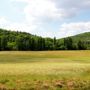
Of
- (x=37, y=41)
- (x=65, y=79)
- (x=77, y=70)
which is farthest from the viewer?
(x=37, y=41)

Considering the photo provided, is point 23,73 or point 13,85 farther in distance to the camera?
point 23,73

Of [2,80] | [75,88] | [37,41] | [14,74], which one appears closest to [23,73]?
[14,74]

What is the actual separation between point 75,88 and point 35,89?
4.20m

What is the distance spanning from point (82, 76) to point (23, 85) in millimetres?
9082

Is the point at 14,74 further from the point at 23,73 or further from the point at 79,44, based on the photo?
the point at 79,44

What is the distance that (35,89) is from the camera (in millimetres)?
28609

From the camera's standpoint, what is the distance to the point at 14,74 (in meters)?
33.6

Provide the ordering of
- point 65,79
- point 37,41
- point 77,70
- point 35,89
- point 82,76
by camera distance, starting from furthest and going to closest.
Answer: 1. point 37,41
2. point 77,70
3. point 82,76
4. point 65,79
5. point 35,89

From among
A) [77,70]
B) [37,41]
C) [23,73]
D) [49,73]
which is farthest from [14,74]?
[37,41]

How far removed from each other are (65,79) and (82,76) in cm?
344

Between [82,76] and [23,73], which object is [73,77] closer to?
[82,76]

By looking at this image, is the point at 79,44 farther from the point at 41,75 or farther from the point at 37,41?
the point at 41,75

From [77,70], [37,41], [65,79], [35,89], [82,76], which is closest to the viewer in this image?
[35,89]

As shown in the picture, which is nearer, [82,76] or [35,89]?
[35,89]
